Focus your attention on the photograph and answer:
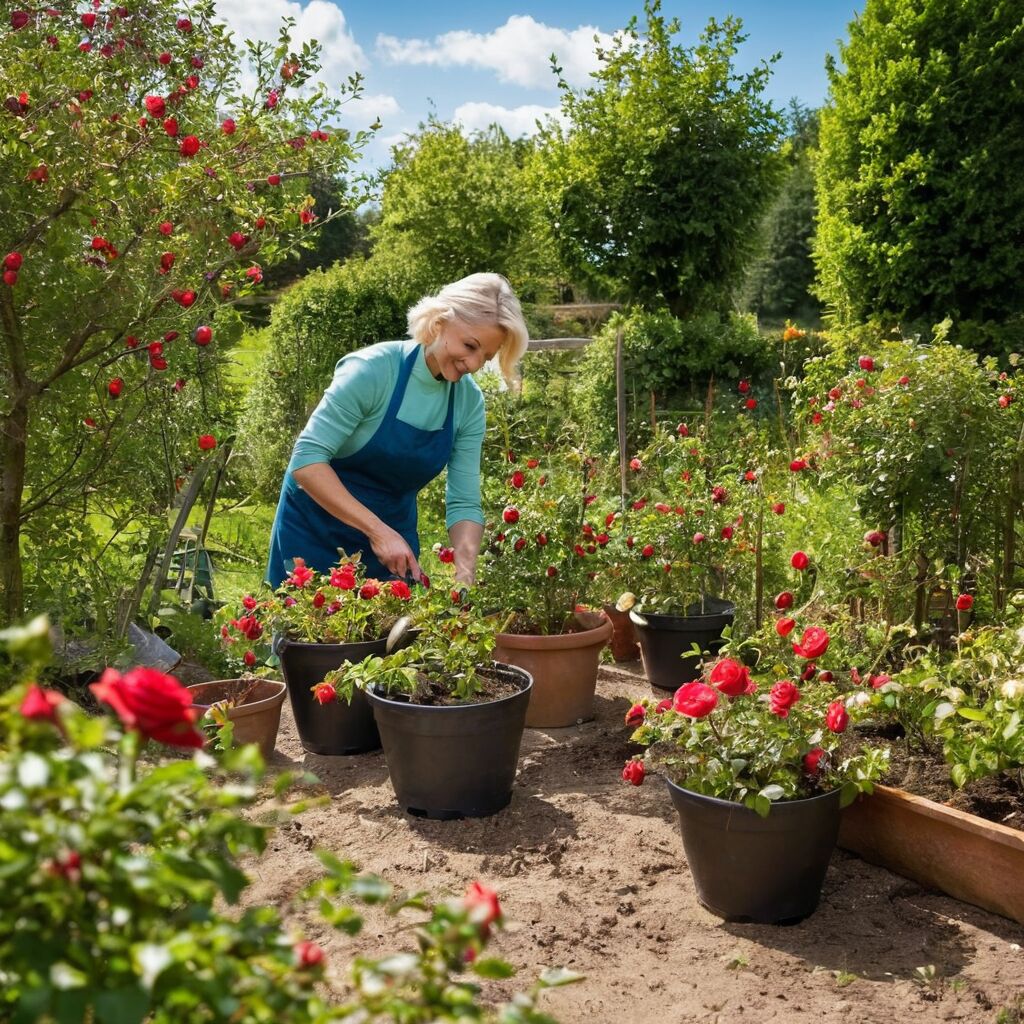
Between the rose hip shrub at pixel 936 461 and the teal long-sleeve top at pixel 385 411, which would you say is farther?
the teal long-sleeve top at pixel 385 411

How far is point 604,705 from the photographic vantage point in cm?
417

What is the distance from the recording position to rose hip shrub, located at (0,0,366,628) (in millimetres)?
2947

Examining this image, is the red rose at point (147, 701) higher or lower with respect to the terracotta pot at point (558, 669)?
higher

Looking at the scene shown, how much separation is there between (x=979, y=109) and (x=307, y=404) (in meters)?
5.90

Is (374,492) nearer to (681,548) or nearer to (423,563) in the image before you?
(681,548)

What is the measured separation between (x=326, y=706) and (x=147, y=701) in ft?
8.99

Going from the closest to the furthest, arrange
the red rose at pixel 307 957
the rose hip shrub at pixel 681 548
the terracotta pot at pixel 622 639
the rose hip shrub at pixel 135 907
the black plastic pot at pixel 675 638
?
1. the rose hip shrub at pixel 135 907
2. the red rose at pixel 307 957
3. the black plastic pot at pixel 675 638
4. the rose hip shrub at pixel 681 548
5. the terracotta pot at pixel 622 639

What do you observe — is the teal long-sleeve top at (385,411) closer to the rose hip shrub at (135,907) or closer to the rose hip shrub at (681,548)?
the rose hip shrub at (681,548)

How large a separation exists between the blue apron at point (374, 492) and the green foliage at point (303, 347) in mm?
2670

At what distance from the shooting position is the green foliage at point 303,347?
7.93 meters

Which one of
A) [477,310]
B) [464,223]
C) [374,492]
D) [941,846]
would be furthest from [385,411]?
[464,223]

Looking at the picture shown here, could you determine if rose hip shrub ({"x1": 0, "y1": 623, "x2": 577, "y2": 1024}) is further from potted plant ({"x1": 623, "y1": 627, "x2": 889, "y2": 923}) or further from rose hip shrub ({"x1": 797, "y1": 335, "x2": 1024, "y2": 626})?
rose hip shrub ({"x1": 797, "y1": 335, "x2": 1024, "y2": 626})

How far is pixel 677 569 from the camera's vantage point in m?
4.29

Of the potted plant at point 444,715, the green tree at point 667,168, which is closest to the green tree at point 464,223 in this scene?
the green tree at point 667,168
